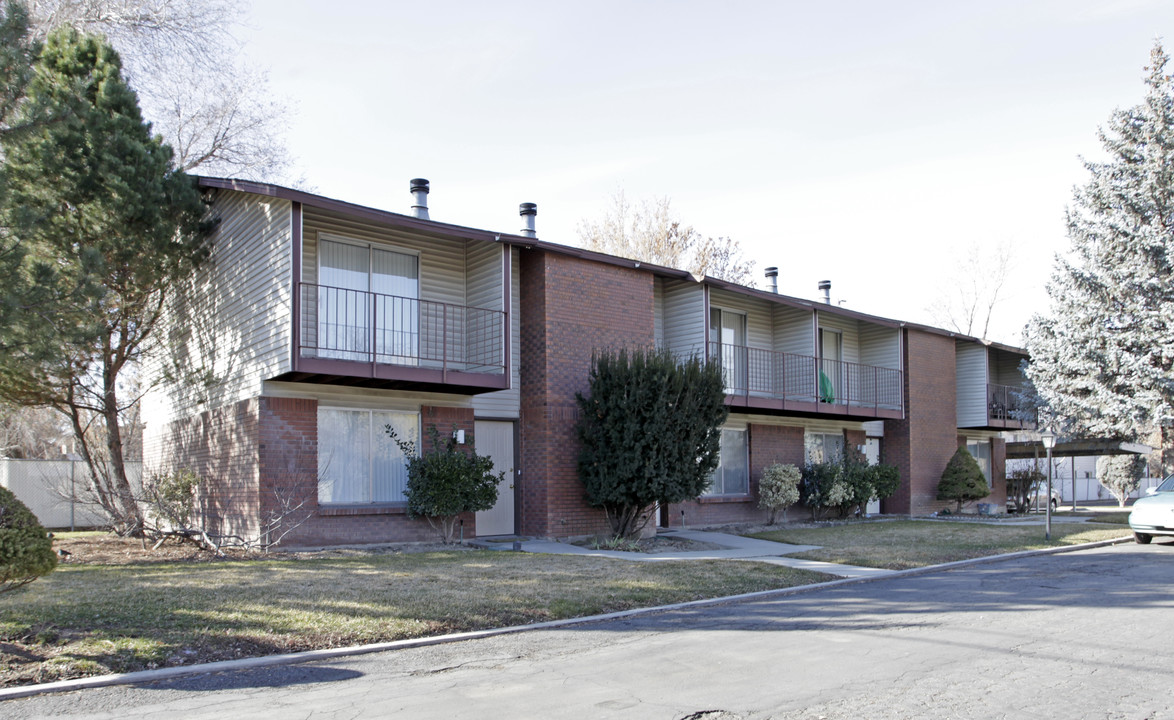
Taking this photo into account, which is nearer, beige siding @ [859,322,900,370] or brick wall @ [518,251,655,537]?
brick wall @ [518,251,655,537]

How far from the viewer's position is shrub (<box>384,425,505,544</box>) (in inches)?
585

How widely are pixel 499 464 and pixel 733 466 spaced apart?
21.5ft

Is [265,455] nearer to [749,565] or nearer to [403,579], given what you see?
[403,579]

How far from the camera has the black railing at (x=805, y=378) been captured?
20625mm

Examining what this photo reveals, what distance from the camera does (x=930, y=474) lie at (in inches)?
990

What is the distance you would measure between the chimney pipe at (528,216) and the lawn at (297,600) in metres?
7.04

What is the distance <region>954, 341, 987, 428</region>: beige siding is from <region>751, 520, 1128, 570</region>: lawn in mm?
6199

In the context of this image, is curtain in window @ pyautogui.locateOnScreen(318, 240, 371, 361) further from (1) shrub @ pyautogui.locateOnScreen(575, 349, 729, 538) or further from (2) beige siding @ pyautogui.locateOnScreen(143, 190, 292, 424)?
(1) shrub @ pyautogui.locateOnScreen(575, 349, 729, 538)

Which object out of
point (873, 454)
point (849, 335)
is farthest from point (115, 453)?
point (873, 454)

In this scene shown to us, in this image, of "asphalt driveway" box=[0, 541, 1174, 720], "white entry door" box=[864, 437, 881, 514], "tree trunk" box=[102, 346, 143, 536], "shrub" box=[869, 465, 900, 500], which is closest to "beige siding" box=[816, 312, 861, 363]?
"white entry door" box=[864, 437, 881, 514]

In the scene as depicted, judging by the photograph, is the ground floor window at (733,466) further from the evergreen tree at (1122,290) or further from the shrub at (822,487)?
the evergreen tree at (1122,290)

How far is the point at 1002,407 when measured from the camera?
28.3 m

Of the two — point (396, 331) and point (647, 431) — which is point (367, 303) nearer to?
point (396, 331)

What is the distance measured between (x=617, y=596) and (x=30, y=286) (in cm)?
776
